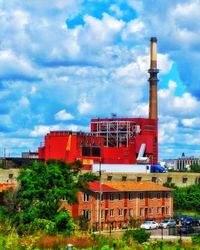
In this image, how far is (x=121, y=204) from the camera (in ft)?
215

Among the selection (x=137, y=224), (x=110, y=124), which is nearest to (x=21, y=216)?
(x=137, y=224)

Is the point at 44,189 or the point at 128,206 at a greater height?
the point at 44,189

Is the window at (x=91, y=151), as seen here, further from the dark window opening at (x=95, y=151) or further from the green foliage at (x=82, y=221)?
the green foliage at (x=82, y=221)

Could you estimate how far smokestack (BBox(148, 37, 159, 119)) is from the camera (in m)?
120

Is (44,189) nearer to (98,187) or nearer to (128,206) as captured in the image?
(98,187)

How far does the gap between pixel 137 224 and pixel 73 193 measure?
10.6 m

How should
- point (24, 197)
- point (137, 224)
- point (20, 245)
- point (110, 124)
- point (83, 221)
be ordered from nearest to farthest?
1. point (20, 245)
2. point (24, 197)
3. point (83, 221)
4. point (137, 224)
5. point (110, 124)

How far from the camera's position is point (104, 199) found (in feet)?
208

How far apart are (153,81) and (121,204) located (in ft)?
197

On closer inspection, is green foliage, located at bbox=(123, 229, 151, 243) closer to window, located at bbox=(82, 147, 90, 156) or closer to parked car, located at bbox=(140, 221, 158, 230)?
parked car, located at bbox=(140, 221, 158, 230)

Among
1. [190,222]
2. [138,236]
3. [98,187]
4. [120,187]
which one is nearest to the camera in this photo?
[138,236]

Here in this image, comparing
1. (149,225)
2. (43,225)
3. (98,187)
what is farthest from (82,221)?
(43,225)

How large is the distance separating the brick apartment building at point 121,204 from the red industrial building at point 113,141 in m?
34.6

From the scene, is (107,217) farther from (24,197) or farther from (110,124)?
(110,124)
